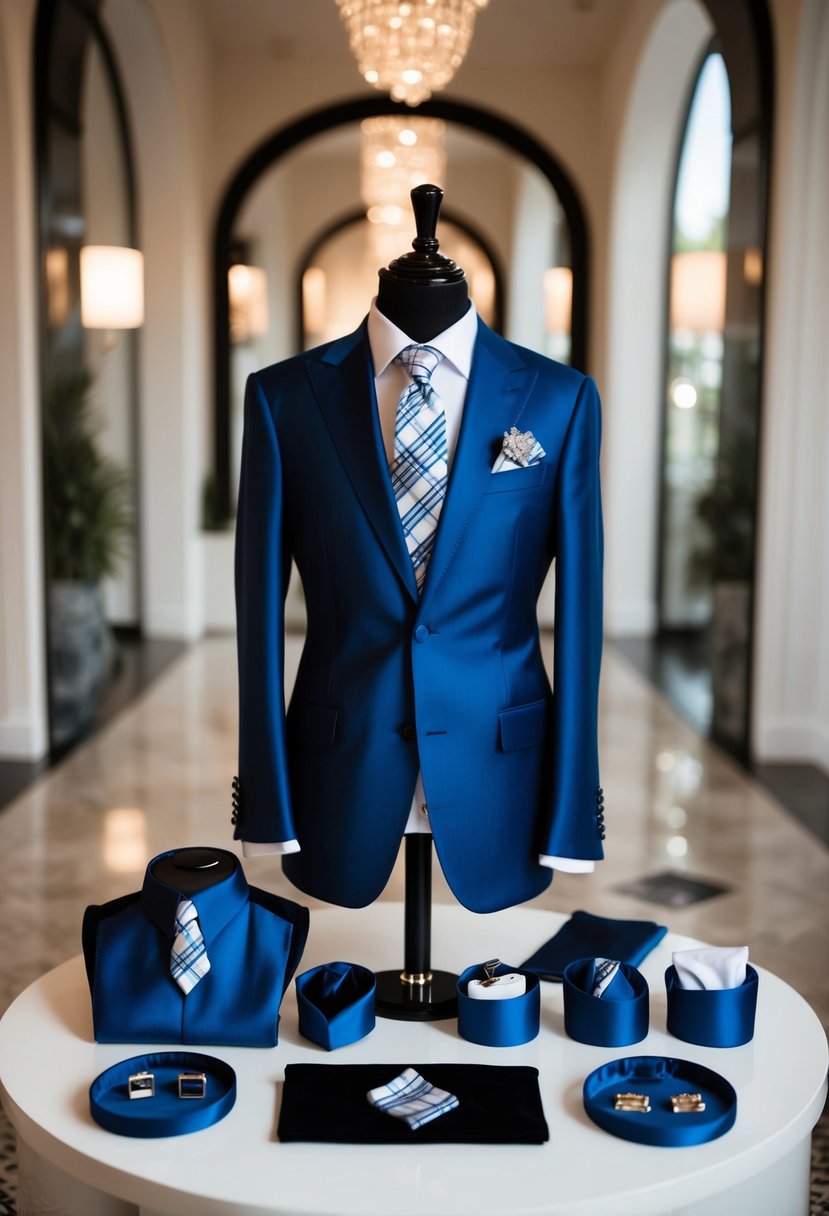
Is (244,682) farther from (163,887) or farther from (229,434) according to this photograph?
(229,434)

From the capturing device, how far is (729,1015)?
1.77m

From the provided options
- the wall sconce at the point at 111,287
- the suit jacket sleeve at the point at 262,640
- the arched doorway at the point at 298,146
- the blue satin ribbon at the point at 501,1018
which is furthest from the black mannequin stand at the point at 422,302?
the arched doorway at the point at 298,146

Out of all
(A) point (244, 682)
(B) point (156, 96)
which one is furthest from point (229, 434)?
(A) point (244, 682)

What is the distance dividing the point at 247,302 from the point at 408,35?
18.6 feet

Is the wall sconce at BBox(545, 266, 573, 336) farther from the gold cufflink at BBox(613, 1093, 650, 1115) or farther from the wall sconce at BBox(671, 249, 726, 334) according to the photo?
the gold cufflink at BBox(613, 1093, 650, 1115)

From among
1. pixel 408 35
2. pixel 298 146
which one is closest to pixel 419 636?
pixel 408 35

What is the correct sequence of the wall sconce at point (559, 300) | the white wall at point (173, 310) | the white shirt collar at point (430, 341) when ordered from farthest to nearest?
the wall sconce at point (559, 300)
the white wall at point (173, 310)
the white shirt collar at point (430, 341)

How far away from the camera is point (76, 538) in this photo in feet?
18.7

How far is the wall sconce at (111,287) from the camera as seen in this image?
6.34 metres

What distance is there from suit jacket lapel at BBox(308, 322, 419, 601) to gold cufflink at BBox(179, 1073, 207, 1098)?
0.67 meters

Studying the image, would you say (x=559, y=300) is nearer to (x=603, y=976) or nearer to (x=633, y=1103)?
(x=603, y=976)

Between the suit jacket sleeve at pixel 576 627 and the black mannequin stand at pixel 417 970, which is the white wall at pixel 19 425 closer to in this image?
the black mannequin stand at pixel 417 970

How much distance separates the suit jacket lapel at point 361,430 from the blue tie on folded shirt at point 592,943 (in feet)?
2.19

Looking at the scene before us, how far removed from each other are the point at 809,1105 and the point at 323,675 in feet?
2.75
